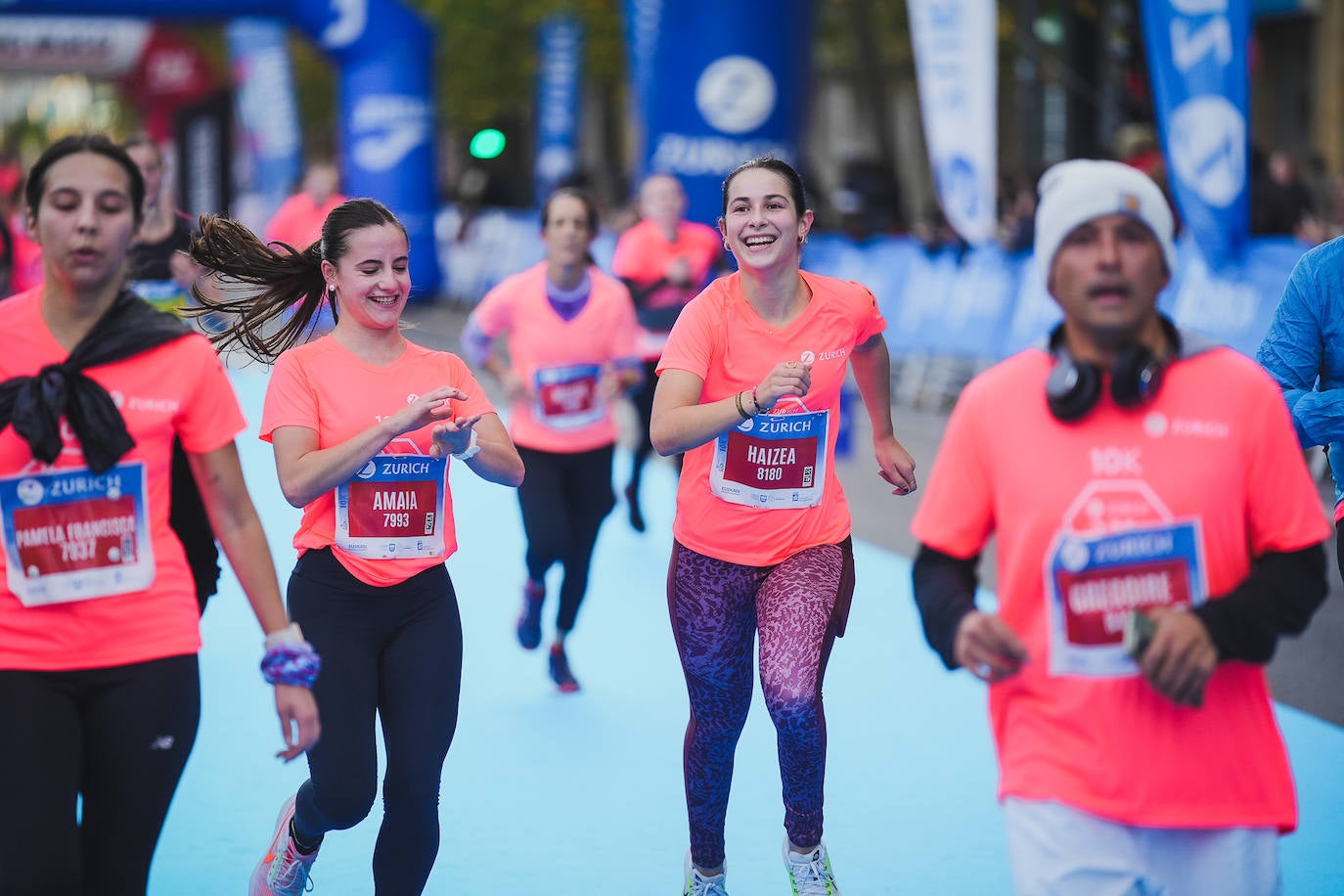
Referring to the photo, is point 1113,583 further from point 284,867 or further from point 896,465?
point 284,867

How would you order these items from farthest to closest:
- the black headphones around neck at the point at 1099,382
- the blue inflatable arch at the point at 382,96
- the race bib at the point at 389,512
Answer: the blue inflatable arch at the point at 382,96 → the race bib at the point at 389,512 → the black headphones around neck at the point at 1099,382

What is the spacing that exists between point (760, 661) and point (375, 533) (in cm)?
100

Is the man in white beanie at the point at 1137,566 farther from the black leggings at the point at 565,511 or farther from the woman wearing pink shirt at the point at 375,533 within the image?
the black leggings at the point at 565,511

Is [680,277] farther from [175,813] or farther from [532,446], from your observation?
[175,813]

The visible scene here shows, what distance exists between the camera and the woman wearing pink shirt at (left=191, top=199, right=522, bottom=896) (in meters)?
3.75

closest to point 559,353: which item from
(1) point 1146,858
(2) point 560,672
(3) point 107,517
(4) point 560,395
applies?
(4) point 560,395

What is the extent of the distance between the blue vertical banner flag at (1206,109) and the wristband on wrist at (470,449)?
275 inches

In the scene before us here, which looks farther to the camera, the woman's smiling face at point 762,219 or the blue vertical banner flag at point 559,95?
the blue vertical banner flag at point 559,95

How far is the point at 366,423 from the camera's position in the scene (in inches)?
152

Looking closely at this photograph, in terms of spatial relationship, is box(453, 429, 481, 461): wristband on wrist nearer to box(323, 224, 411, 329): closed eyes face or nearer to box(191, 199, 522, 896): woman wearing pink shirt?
box(191, 199, 522, 896): woman wearing pink shirt

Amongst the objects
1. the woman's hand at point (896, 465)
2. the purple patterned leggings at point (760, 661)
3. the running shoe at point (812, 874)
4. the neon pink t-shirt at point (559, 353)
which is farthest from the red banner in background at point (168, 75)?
the running shoe at point (812, 874)

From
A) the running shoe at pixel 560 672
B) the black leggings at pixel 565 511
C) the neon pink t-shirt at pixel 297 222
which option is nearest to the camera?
the black leggings at pixel 565 511

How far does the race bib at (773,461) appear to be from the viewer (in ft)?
13.9

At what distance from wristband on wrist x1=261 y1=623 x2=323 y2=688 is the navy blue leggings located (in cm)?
62
